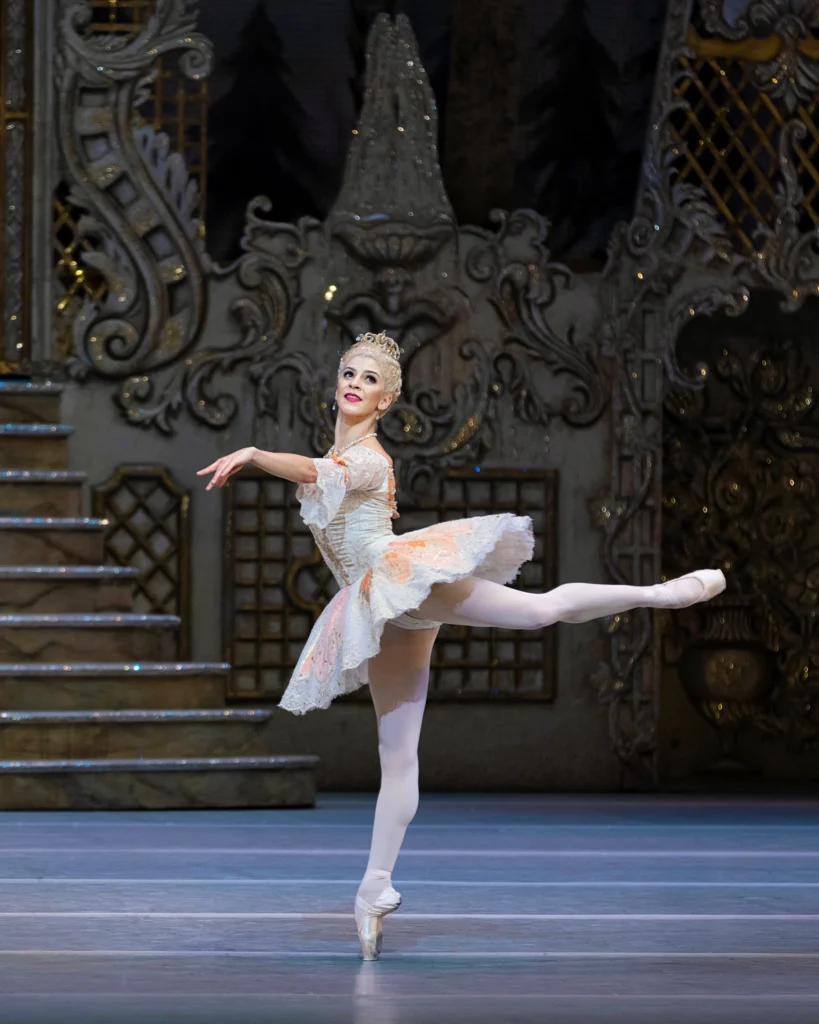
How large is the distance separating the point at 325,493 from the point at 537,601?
1.70 ft

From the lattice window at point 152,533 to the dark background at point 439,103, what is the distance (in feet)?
3.34

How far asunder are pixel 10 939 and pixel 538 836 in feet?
8.14

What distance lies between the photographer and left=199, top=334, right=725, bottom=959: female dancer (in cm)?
404

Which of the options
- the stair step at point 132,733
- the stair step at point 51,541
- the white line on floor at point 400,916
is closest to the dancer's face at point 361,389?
the white line on floor at point 400,916

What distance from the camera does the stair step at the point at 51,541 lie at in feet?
23.1

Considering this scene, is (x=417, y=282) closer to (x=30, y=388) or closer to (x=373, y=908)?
(x=30, y=388)

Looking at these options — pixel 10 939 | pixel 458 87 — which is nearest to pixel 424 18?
pixel 458 87

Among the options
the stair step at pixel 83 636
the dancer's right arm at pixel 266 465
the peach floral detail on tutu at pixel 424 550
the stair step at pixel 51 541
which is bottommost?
the stair step at pixel 83 636

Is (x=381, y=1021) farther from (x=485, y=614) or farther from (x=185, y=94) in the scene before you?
(x=185, y=94)

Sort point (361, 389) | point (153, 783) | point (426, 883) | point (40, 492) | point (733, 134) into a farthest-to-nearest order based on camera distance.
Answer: point (733, 134), point (40, 492), point (153, 783), point (426, 883), point (361, 389)

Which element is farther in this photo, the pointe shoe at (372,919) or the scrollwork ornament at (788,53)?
the scrollwork ornament at (788,53)

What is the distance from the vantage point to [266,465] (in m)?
4.01

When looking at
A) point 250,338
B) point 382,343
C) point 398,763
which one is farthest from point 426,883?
point 250,338

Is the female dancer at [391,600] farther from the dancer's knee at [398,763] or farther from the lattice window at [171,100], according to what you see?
the lattice window at [171,100]
